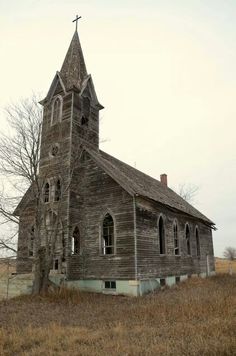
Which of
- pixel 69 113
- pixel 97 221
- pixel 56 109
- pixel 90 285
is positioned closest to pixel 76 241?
pixel 97 221

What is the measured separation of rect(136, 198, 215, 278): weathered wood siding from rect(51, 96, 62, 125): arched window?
320 inches

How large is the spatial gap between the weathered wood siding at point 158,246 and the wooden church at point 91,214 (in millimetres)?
57

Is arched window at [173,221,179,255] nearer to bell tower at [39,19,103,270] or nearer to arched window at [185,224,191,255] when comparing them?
arched window at [185,224,191,255]

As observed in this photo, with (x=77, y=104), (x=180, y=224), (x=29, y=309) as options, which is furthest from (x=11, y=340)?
(x=180, y=224)

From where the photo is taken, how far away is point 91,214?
64.0 ft

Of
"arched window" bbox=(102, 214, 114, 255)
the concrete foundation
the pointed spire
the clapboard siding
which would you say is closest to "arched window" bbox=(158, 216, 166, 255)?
the concrete foundation

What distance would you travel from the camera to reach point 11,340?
767cm

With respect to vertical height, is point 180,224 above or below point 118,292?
above

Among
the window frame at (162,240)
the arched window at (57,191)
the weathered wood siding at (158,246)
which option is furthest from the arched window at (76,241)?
the window frame at (162,240)

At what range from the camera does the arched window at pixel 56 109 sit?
851 inches

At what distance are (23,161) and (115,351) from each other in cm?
1234

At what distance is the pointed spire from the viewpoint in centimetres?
2247

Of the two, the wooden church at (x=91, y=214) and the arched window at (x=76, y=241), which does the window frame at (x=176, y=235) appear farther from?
the arched window at (x=76, y=241)

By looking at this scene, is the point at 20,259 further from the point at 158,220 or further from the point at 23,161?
the point at 158,220
